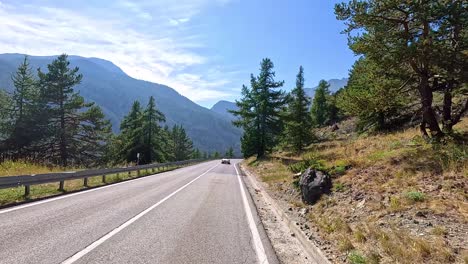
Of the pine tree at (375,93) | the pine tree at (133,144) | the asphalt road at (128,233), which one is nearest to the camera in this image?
the asphalt road at (128,233)

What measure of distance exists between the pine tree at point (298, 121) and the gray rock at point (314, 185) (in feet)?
71.4

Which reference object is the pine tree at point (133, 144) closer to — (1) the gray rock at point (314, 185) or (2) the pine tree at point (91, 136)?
(2) the pine tree at point (91, 136)

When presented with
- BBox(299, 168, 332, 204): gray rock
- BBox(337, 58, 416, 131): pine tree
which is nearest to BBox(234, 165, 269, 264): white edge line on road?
BBox(299, 168, 332, 204): gray rock

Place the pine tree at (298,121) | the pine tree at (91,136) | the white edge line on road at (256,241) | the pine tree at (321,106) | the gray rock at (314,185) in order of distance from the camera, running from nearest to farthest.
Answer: the white edge line on road at (256,241)
the gray rock at (314,185)
the pine tree at (298,121)
the pine tree at (91,136)
the pine tree at (321,106)

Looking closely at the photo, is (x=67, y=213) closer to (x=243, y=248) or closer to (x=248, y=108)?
(x=243, y=248)

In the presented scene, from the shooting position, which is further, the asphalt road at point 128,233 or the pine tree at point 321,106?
the pine tree at point 321,106

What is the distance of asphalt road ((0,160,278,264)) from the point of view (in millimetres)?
5257

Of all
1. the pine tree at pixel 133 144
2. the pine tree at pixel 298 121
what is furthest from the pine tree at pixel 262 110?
the pine tree at pixel 133 144

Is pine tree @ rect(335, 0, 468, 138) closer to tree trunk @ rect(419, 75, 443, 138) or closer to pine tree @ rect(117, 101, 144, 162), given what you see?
tree trunk @ rect(419, 75, 443, 138)

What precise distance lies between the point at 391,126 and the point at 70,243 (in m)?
29.9

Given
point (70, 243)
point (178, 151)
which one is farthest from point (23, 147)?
point (178, 151)

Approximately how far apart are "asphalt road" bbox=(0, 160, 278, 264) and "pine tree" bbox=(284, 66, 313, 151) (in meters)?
23.8

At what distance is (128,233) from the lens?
6.67m

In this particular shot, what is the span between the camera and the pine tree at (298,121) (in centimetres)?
3341
